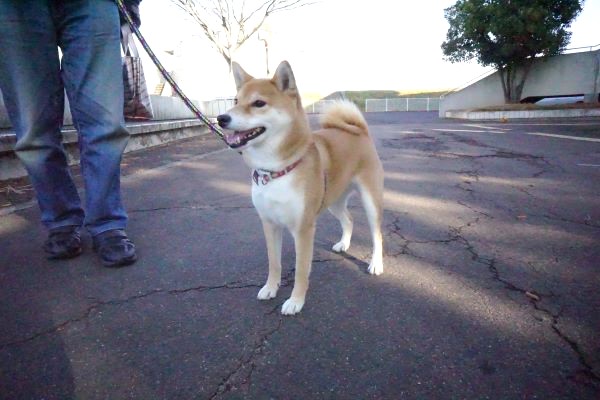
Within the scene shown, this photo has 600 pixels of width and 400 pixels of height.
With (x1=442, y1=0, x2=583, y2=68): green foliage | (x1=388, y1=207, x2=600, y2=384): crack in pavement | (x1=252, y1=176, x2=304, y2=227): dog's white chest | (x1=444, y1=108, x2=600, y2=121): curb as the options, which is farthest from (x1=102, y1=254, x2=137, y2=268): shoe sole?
(x1=442, y1=0, x2=583, y2=68): green foliage

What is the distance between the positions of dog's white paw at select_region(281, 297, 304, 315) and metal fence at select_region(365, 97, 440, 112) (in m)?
34.7

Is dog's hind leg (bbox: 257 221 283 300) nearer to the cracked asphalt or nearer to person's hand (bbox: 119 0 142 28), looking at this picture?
the cracked asphalt

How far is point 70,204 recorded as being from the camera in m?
2.30

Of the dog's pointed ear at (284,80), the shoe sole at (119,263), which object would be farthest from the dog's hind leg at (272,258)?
the shoe sole at (119,263)

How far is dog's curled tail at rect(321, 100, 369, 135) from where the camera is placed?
8.10 ft

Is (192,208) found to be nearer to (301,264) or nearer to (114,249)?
(114,249)

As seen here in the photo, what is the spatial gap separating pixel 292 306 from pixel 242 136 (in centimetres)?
87

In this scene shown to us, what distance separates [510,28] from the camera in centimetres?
1426

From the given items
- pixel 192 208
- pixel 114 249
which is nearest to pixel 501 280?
pixel 114 249

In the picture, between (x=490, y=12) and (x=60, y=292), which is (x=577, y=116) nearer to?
(x=490, y=12)

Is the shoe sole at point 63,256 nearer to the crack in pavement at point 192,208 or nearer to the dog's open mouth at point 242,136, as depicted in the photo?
the crack in pavement at point 192,208

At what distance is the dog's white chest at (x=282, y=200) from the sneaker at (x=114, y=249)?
37.8 inches

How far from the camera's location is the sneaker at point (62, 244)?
2160mm

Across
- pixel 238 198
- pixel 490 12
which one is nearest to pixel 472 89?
pixel 490 12
